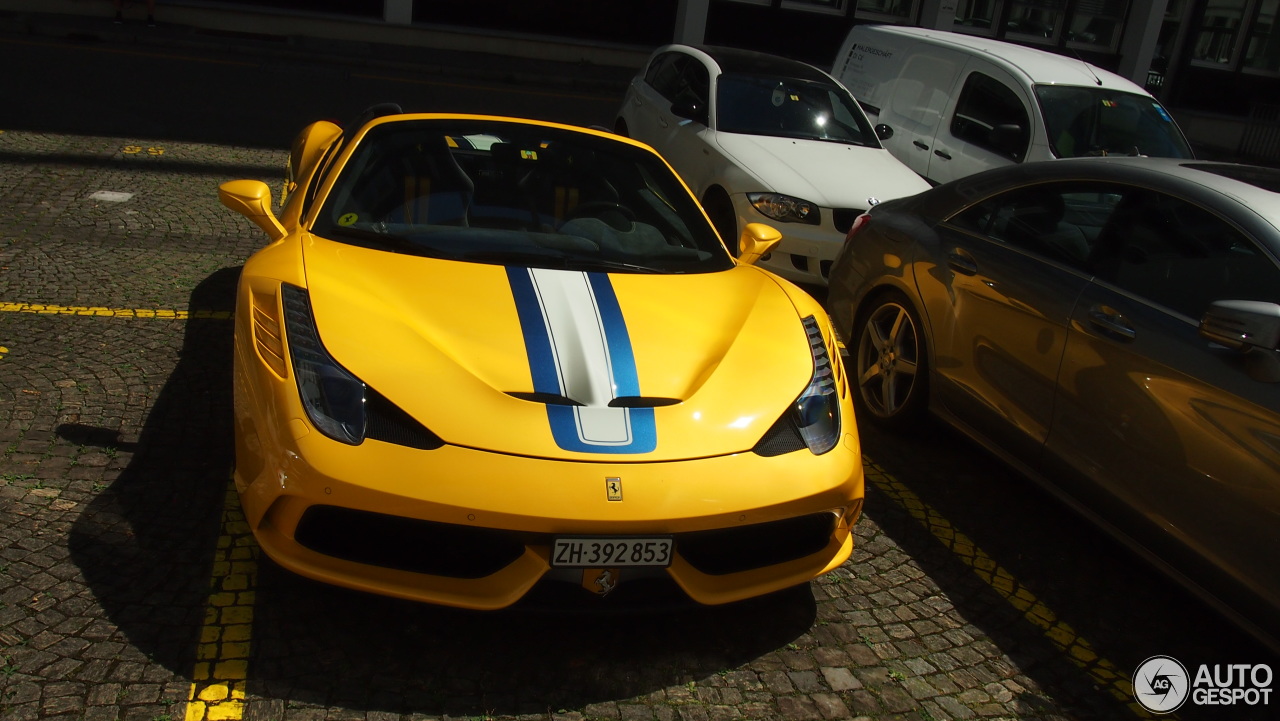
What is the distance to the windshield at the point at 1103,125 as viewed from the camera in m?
8.20

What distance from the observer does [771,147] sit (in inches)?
302

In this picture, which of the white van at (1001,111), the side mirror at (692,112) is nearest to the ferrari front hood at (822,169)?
the side mirror at (692,112)

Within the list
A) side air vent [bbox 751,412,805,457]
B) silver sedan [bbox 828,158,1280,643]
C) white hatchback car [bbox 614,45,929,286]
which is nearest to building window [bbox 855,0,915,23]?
white hatchback car [bbox 614,45,929,286]

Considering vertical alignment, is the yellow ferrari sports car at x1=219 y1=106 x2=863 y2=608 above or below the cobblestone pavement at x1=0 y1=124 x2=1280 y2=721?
above

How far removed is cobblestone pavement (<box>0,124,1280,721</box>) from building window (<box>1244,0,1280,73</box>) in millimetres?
20829

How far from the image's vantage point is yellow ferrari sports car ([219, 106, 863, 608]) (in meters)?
2.91

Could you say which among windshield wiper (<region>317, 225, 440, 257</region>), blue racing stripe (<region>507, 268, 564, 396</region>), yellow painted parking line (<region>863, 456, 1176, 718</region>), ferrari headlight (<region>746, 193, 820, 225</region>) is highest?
windshield wiper (<region>317, 225, 440, 257</region>)

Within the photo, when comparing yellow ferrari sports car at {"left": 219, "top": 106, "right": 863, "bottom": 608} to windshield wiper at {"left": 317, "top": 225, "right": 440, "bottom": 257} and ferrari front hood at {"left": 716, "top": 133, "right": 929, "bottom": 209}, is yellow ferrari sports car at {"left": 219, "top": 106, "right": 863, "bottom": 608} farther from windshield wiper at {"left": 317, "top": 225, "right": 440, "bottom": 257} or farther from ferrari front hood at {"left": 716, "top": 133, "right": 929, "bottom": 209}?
ferrari front hood at {"left": 716, "top": 133, "right": 929, "bottom": 209}

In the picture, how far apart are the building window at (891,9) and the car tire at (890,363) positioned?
16635 mm

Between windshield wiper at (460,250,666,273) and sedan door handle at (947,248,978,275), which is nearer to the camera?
windshield wiper at (460,250,666,273)

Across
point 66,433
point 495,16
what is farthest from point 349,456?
point 495,16

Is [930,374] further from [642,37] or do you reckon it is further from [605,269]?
[642,37]

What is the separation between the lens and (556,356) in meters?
3.31

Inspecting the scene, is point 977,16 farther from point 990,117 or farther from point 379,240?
point 379,240
